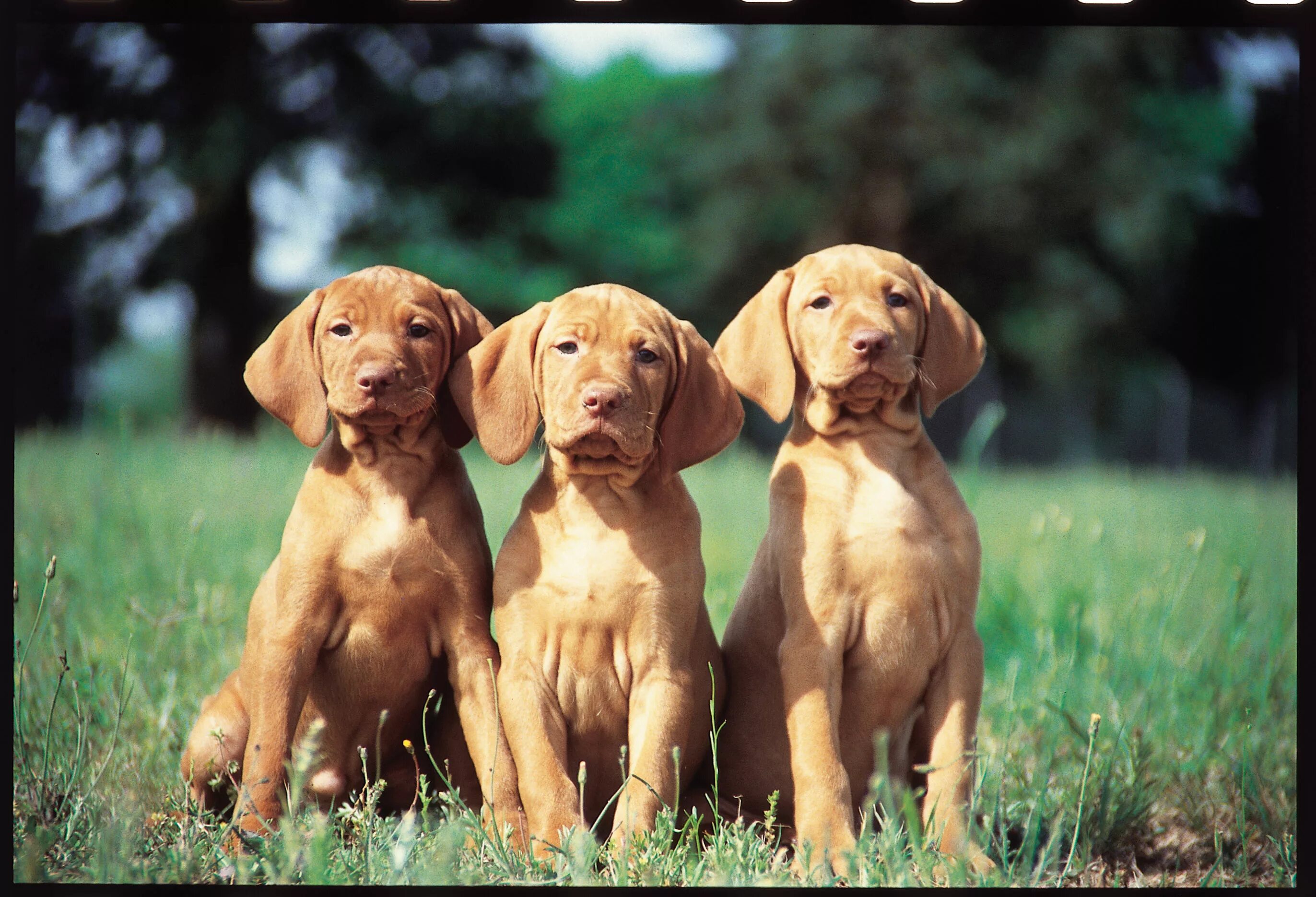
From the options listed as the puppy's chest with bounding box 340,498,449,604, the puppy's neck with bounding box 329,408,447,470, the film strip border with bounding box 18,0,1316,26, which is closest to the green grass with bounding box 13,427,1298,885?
the puppy's chest with bounding box 340,498,449,604

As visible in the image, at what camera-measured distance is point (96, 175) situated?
32.8 feet

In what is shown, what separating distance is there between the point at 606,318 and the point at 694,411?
0.39 meters

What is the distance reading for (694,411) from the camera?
12.0 ft

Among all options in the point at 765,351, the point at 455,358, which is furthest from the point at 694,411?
the point at 455,358

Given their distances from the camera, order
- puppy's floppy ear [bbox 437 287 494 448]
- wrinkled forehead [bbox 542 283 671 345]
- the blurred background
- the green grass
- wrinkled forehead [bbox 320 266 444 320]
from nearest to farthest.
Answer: the green grass < wrinkled forehead [bbox 542 283 671 345] < wrinkled forehead [bbox 320 266 444 320] < puppy's floppy ear [bbox 437 287 494 448] < the blurred background

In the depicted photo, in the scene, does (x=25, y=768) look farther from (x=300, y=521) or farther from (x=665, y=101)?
(x=665, y=101)

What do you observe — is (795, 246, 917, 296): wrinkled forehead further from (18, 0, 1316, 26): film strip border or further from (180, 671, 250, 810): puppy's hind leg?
(180, 671, 250, 810): puppy's hind leg

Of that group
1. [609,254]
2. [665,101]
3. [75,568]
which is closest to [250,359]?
[75,568]

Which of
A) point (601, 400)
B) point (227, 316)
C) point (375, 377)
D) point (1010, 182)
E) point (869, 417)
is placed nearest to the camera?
point (601, 400)

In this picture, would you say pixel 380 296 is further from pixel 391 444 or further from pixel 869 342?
pixel 869 342

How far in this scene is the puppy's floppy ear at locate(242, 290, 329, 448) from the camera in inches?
146

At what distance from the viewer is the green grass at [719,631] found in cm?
338

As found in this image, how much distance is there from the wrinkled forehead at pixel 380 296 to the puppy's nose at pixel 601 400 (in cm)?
65

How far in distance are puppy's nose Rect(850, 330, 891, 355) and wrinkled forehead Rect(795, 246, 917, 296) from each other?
18 centimetres
